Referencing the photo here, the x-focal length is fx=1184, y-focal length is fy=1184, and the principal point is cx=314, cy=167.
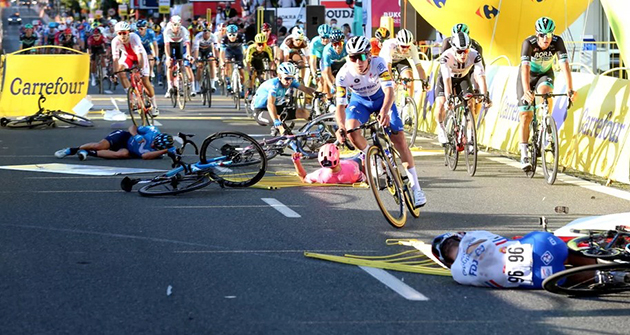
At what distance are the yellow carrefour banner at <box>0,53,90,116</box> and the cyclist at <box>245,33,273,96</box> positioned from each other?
3780mm

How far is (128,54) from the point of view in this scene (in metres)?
21.0

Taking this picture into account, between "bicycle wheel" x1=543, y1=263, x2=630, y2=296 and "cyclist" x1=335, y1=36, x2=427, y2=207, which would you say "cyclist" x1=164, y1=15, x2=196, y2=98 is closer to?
"cyclist" x1=335, y1=36, x2=427, y2=207

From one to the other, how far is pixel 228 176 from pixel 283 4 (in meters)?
41.7

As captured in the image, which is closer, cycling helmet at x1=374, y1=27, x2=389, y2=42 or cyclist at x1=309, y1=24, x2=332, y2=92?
cyclist at x1=309, y1=24, x2=332, y2=92

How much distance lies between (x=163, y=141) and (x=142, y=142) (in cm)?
41

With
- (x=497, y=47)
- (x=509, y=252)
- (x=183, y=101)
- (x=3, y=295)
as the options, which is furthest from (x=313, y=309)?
(x=183, y=101)

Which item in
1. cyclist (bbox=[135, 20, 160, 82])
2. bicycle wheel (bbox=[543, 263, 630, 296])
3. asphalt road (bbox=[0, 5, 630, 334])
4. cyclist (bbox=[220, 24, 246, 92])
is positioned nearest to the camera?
asphalt road (bbox=[0, 5, 630, 334])

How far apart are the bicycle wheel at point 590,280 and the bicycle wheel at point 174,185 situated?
6.07m

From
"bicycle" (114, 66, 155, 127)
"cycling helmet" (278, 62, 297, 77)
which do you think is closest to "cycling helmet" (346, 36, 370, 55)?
"cycling helmet" (278, 62, 297, 77)

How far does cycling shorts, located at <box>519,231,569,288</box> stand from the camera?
7.26 m

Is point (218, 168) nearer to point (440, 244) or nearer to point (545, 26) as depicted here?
point (545, 26)

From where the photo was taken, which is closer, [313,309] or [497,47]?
[313,309]

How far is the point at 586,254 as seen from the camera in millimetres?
7203

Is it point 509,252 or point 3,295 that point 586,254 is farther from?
point 3,295
